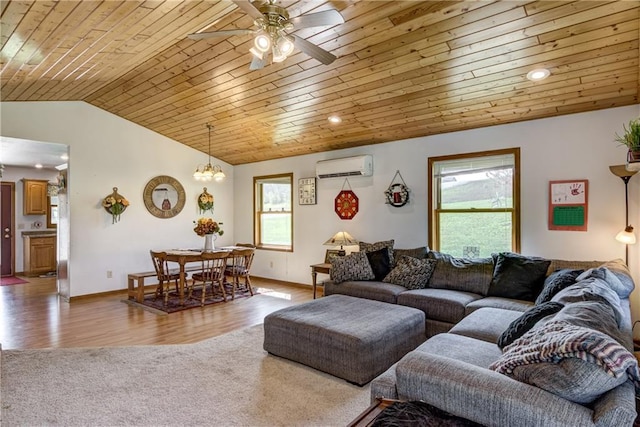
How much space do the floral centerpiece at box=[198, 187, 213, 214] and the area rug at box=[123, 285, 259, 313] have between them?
178cm

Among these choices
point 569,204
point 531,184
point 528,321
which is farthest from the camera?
point 531,184

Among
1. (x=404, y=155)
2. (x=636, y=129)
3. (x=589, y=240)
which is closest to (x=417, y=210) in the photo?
(x=404, y=155)

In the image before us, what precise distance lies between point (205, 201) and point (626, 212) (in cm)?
655

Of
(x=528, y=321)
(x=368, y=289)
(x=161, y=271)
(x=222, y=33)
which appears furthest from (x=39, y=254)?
(x=528, y=321)

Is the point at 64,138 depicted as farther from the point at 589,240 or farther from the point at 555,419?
the point at 589,240

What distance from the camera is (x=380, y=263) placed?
4.71 meters

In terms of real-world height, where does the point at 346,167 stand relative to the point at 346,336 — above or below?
above

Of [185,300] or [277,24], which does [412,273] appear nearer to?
[277,24]

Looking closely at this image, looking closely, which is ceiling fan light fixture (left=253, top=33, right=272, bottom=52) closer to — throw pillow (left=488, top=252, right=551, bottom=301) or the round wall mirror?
throw pillow (left=488, top=252, right=551, bottom=301)

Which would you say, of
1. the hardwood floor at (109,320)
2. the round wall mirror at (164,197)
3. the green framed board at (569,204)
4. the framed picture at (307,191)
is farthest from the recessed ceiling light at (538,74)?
the round wall mirror at (164,197)

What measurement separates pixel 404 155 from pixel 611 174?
244 cm

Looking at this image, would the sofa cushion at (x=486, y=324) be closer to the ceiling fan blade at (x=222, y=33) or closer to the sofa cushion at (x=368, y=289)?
the sofa cushion at (x=368, y=289)

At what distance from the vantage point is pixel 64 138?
5.46 meters

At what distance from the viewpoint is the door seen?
25.7 ft
